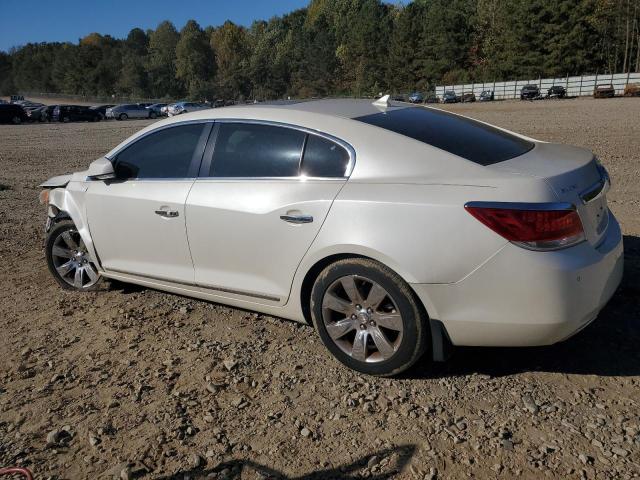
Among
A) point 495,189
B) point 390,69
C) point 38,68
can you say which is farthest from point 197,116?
point 38,68

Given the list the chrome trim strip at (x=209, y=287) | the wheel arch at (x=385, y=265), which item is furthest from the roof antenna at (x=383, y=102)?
the chrome trim strip at (x=209, y=287)

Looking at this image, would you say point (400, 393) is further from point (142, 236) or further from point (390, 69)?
point (390, 69)

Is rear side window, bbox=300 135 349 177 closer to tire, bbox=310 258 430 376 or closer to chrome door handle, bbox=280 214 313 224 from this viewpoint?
chrome door handle, bbox=280 214 313 224

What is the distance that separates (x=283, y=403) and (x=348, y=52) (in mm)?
111286

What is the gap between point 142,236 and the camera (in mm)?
4484

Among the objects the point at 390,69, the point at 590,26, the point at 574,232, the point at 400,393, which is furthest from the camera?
the point at 390,69

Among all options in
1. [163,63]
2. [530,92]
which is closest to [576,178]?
[530,92]

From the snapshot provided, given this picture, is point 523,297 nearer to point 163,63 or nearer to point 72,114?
point 72,114

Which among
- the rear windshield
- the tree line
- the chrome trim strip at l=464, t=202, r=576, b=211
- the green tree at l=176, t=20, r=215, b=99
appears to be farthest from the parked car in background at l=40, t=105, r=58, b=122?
the green tree at l=176, t=20, r=215, b=99

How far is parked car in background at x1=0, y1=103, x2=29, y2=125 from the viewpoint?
45531mm

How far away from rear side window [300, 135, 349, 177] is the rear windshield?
29 cm

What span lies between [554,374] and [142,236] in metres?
2.99

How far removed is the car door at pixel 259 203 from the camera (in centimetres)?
363

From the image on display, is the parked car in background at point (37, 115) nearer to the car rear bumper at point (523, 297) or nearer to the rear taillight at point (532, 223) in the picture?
the car rear bumper at point (523, 297)
